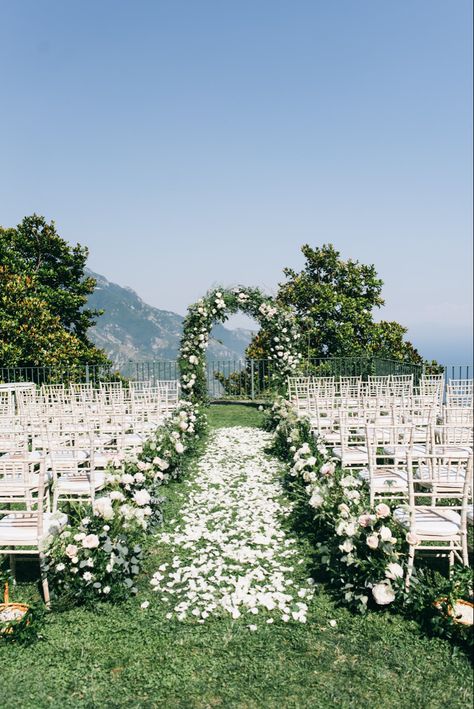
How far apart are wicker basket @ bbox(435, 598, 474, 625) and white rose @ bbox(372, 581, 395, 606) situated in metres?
0.30

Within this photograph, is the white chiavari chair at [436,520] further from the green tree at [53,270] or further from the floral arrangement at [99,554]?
the green tree at [53,270]

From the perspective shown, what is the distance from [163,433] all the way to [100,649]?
13.9 feet

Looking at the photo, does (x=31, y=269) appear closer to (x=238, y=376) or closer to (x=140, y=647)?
(x=238, y=376)

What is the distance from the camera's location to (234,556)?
4.91 meters

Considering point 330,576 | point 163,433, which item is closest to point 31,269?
point 163,433

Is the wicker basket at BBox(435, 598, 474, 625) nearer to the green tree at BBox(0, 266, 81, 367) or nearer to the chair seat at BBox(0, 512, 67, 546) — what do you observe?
the chair seat at BBox(0, 512, 67, 546)

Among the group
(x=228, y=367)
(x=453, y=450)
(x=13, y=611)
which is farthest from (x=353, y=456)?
(x=228, y=367)

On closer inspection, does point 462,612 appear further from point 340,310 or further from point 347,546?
point 340,310

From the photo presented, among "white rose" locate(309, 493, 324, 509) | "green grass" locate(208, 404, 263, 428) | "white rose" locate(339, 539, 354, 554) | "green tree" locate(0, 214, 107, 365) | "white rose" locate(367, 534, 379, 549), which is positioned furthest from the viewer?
Answer: "green tree" locate(0, 214, 107, 365)

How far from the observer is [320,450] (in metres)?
6.37

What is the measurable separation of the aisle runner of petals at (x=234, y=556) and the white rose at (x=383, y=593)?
1.74 ft

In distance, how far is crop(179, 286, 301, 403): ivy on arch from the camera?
14.7 meters

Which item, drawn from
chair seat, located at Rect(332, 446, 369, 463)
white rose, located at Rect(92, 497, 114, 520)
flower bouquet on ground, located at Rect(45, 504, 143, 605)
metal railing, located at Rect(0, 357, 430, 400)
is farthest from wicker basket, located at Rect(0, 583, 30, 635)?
metal railing, located at Rect(0, 357, 430, 400)

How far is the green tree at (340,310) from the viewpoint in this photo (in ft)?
68.2
